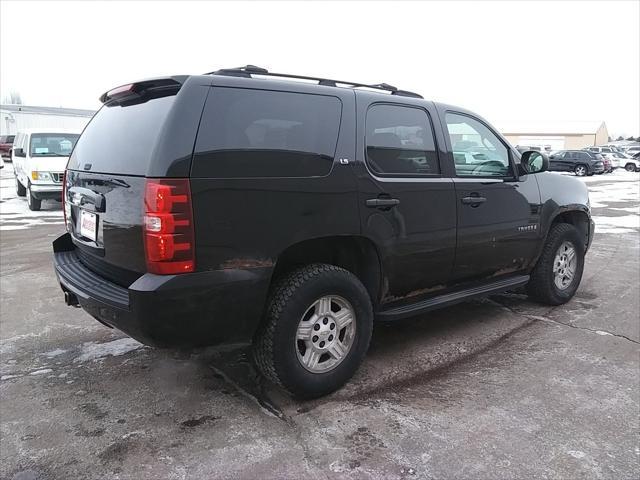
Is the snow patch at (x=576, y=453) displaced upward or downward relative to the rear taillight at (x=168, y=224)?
downward

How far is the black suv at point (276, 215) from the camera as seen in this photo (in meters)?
2.71

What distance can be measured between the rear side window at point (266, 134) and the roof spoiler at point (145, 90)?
0.25m

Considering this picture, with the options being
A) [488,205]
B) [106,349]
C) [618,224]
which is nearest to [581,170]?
[618,224]

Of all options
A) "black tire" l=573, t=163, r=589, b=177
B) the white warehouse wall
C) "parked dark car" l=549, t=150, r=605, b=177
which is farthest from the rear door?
the white warehouse wall

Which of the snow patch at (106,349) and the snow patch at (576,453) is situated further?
the snow patch at (106,349)

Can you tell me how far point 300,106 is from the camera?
10.4 feet

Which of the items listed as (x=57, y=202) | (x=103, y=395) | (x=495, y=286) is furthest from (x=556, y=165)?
(x=103, y=395)

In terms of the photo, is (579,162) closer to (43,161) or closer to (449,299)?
(43,161)

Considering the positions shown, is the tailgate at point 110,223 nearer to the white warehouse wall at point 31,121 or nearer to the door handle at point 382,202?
the door handle at point 382,202

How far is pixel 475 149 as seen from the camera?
4.35m

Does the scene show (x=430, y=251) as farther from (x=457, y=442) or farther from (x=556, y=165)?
(x=556, y=165)

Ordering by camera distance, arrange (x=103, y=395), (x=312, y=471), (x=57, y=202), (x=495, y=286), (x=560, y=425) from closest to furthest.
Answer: (x=312, y=471) < (x=560, y=425) < (x=103, y=395) < (x=495, y=286) < (x=57, y=202)

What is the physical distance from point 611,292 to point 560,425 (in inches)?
134

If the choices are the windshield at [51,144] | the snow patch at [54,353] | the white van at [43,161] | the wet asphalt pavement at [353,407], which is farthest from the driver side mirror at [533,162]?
the windshield at [51,144]
